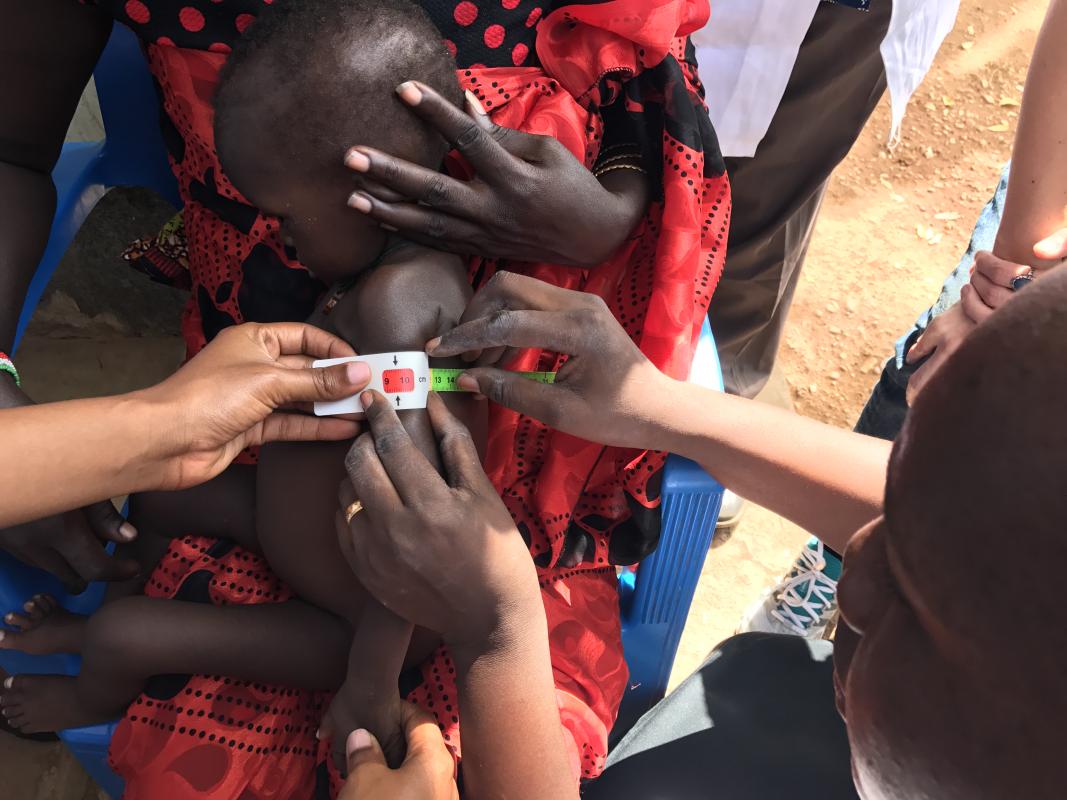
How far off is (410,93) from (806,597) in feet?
5.72

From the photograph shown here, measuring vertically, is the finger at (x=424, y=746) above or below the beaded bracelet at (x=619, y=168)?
below

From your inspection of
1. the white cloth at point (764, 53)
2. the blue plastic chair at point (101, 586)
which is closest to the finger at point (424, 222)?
the blue plastic chair at point (101, 586)

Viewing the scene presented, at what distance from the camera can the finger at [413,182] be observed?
4.04ft

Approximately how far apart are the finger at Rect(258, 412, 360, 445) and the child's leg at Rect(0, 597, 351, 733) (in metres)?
0.36

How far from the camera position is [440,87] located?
1.32m

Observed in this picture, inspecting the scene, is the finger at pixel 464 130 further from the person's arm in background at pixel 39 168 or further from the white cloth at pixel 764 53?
the white cloth at pixel 764 53

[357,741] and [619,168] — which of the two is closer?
[357,741]

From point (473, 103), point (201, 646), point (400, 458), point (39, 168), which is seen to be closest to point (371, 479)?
point (400, 458)

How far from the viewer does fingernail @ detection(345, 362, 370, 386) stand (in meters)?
1.30

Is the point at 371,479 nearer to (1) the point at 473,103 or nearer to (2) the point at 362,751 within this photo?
(2) the point at 362,751

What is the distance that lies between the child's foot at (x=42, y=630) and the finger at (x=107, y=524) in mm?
168

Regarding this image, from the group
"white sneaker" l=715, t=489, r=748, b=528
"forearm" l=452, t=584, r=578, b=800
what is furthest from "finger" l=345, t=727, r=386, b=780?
"white sneaker" l=715, t=489, r=748, b=528

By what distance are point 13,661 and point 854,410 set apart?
2.98m

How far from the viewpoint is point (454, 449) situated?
49.4 inches
